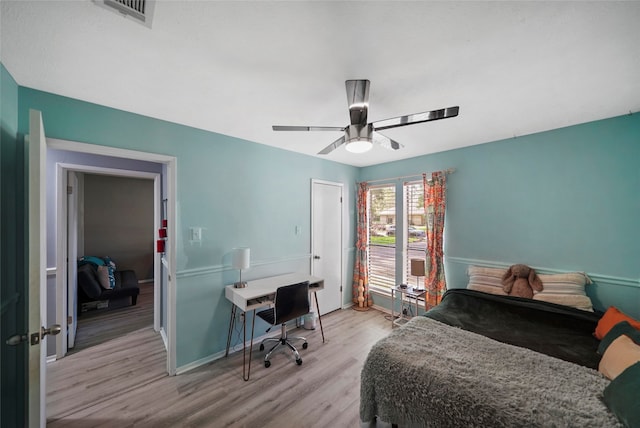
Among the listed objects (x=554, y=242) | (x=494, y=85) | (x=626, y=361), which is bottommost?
(x=626, y=361)

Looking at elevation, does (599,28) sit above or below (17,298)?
above

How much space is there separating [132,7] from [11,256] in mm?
1787

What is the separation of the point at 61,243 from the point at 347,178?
379 centimetres

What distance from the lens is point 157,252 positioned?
3.18 metres

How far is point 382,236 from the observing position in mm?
4066

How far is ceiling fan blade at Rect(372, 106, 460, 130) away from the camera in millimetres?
1437

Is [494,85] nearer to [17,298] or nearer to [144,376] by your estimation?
[17,298]

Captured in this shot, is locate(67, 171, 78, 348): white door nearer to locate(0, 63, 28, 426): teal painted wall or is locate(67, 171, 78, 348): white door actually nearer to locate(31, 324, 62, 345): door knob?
locate(0, 63, 28, 426): teal painted wall

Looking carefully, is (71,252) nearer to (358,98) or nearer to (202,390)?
(202,390)

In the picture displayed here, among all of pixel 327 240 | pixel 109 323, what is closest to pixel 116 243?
pixel 109 323

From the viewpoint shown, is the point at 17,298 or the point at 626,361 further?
the point at 17,298

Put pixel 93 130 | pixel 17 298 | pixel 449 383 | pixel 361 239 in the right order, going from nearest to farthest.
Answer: pixel 449 383 → pixel 17 298 → pixel 93 130 → pixel 361 239

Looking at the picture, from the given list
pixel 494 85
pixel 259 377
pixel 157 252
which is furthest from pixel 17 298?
pixel 494 85

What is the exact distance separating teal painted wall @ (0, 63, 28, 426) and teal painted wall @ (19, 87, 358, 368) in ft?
0.68
